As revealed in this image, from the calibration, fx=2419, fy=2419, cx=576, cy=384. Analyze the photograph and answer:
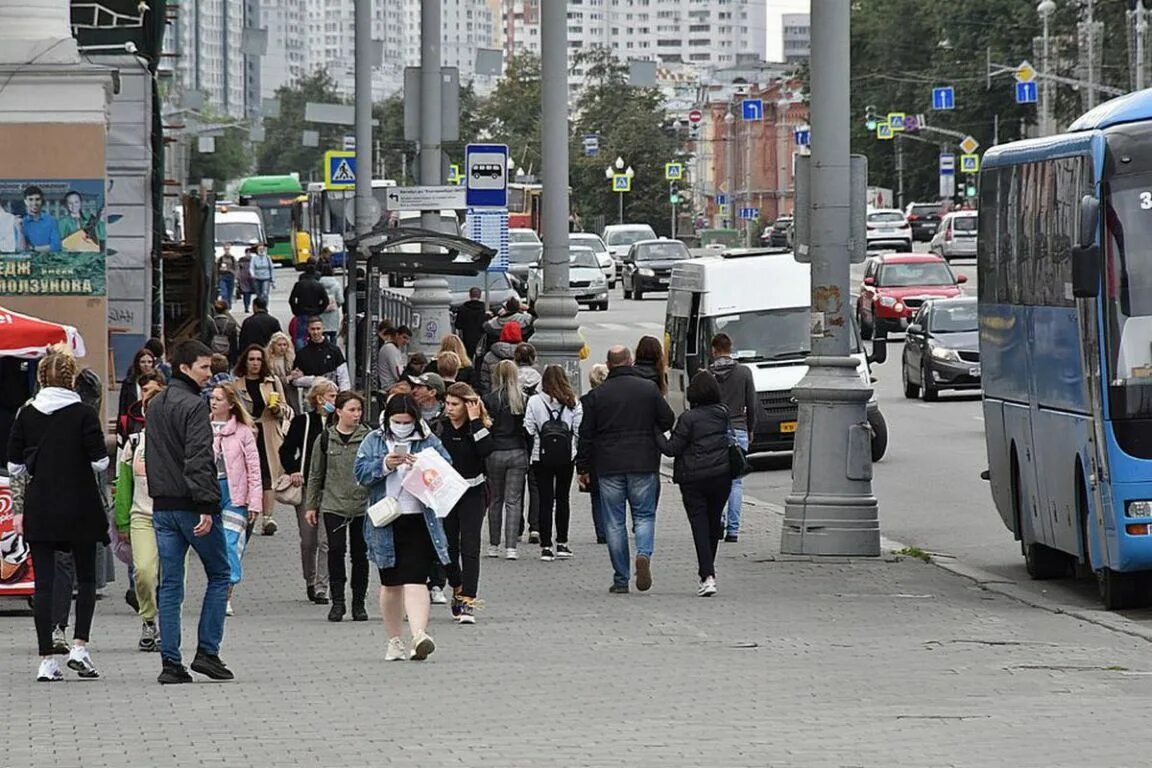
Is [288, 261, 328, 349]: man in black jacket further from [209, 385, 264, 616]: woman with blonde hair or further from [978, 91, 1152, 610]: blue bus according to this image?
[209, 385, 264, 616]: woman with blonde hair

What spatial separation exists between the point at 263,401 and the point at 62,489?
6.47 metres

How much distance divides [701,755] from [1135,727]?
2064mm

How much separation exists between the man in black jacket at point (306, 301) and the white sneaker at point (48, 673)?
802 inches

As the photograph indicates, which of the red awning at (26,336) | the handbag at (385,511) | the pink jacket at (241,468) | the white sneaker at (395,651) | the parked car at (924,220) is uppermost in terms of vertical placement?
the parked car at (924,220)

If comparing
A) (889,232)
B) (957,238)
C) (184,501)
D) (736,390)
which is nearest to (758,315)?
(736,390)

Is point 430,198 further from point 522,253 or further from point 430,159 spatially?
point 522,253

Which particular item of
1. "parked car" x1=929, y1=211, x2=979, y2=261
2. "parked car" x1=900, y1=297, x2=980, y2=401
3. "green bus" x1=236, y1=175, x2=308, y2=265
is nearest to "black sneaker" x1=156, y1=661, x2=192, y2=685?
"parked car" x1=900, y1=297, x2=980, y2=401

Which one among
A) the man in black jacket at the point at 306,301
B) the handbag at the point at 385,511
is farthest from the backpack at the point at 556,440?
the man in black jacket at the point at 306,301

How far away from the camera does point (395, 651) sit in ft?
41.7

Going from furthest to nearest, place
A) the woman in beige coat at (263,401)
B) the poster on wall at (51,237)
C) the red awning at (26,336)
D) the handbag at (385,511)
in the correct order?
the poster on wall at (51,237) < the woman in beige coat at (263,401) < the red awning at (26,336) < the handbag at (385,511)

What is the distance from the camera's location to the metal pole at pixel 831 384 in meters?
18.2

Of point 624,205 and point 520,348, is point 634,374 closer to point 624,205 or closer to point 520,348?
point 520,348

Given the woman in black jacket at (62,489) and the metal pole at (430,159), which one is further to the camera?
the metal pole at (430,159)

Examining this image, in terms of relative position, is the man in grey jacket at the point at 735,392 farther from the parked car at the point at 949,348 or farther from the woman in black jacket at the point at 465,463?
the parked car at the point at 949,348
